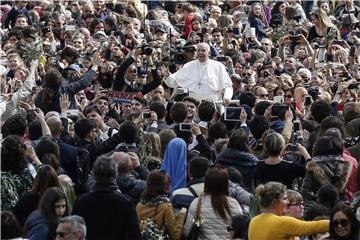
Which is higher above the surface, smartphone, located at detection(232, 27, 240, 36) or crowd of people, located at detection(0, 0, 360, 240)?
smartphone, located at detection(232, 27, 240, 36)

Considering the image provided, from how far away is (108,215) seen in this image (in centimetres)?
1570

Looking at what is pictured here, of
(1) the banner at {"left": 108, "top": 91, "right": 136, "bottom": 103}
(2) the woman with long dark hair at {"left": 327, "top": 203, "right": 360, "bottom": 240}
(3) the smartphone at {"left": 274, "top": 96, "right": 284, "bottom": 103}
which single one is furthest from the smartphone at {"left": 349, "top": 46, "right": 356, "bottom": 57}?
(2) the woman with long dark hair at {"left": 327, "top": 203, "right": 360, "bottom": 240}

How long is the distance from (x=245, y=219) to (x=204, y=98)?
8.31m

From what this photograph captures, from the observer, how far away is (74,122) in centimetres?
2059

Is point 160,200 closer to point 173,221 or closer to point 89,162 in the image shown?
point 173,221

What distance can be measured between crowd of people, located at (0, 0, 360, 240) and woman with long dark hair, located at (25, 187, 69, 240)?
12 millimetres

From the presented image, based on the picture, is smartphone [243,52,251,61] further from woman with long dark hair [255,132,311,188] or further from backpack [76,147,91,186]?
woman with long dark hair [255,132,311,188]

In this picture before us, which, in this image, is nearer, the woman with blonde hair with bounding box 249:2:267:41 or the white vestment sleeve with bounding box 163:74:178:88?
the white vestment sleeve with bounding box 163:74:178:88

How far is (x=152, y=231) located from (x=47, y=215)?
44.4 inches

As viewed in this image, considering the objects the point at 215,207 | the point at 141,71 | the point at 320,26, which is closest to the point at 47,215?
the point at 215,207

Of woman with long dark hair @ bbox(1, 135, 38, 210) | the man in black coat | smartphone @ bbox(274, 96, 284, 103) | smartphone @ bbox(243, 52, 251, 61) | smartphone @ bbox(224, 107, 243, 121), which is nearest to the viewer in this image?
the man in black coat

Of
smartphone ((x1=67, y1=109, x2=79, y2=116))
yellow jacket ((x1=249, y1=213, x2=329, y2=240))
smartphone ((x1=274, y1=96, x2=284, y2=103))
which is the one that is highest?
smartphone ((x1=274, y1=96, x2=284, y2=103))

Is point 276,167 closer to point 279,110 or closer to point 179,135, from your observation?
point 179,135

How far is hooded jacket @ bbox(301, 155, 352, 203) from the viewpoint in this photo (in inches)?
664
